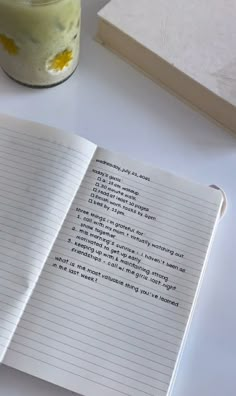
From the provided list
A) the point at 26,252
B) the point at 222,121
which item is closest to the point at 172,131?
the point at 222,121

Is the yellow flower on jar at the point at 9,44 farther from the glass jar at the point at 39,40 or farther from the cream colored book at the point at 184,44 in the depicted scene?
the cream colored book at the point at 184,44

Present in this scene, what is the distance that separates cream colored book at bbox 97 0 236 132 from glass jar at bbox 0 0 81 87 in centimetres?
5

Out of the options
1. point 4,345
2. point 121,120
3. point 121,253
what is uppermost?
point 121,120

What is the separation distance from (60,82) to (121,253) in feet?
0.65

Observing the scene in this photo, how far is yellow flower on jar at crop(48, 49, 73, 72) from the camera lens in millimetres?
512

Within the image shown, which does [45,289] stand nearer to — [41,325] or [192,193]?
[41,325]

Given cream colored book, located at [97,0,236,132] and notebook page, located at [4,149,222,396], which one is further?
cream colored book, located at [97,0,236,132]

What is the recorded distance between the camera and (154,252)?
0.48 metres

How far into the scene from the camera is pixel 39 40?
0.48 m

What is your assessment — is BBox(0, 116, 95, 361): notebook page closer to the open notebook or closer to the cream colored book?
the open notebook

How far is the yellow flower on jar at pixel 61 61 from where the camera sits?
0.51m

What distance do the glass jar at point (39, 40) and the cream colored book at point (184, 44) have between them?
0.18 feet

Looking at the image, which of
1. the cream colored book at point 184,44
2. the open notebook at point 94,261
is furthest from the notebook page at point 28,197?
the cream colored book at point 184,44

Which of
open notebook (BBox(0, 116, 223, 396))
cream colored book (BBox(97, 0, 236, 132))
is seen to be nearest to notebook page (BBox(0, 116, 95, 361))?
open notebook (BBox(0, 116, 223, 396))
